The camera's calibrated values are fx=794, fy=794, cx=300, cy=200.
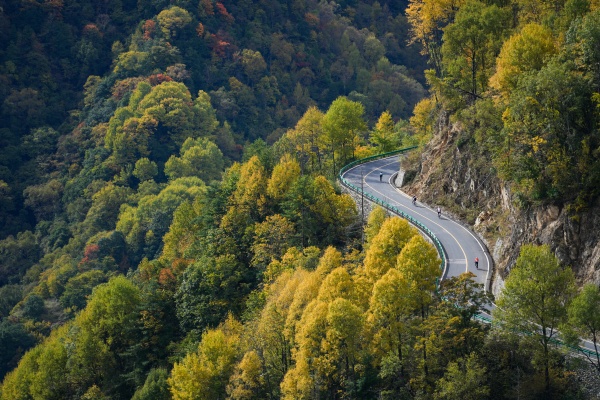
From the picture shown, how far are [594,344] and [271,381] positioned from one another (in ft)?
75.6

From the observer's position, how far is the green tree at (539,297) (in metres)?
43.1

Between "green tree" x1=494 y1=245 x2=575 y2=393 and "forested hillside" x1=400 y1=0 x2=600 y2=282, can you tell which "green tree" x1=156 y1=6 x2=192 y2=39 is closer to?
"forested hillside" x1=400 y1=0 x2=600 y2=282

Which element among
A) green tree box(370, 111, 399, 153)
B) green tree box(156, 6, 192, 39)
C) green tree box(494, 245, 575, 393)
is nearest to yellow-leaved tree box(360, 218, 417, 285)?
green tree box(494, 245, 575, 393)

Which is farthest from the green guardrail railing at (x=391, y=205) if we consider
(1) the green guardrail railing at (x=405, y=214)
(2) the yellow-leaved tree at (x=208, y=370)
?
(2) the yellow-leaved tree at (x=208, y=370)

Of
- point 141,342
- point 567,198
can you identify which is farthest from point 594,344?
point 141,342

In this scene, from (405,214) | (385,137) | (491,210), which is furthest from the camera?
(385,137)

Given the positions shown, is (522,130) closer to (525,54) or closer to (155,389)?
(525,54)

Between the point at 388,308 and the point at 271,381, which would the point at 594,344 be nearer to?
the point at 388,308

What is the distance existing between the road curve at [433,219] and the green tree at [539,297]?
9.34 metres

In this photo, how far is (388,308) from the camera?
4841 centimetres

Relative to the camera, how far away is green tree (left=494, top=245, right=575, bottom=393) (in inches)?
1698

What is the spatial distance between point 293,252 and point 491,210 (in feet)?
56.8

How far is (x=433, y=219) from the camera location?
6775cm

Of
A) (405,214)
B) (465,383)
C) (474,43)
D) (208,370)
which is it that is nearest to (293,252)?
(405,214)
